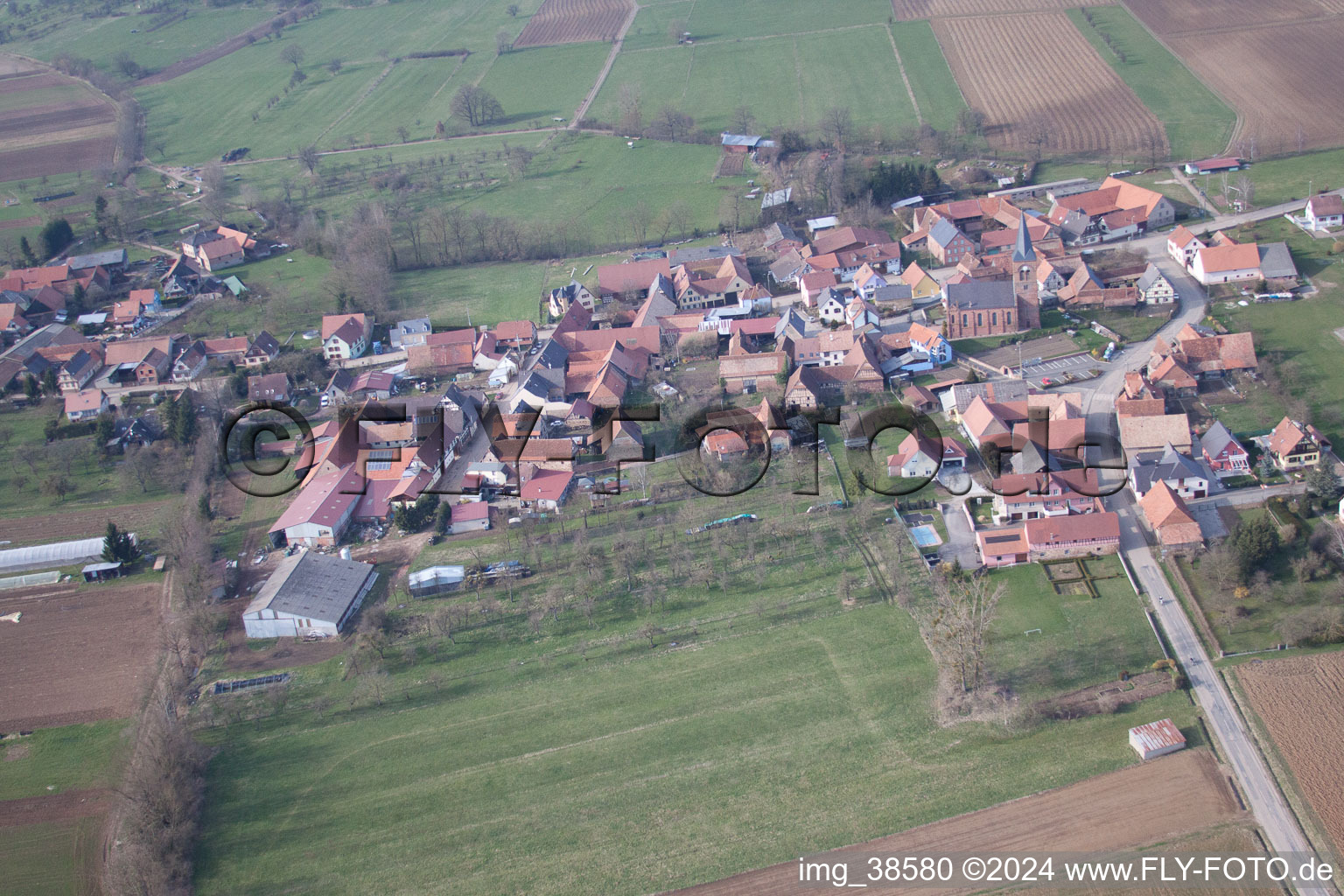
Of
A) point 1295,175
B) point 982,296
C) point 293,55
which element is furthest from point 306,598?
point 293,55

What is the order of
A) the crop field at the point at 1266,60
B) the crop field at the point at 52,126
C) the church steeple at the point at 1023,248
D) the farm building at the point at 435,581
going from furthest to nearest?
the crop field at the point at 52,126
the crop field at the point at 1266,60
the church steeple at the point at 1023,248
the farm building at the point at 435,581

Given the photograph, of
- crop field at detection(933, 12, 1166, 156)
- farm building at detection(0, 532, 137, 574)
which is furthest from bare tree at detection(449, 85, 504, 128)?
farm building at detection(0, 532, 137, 574)

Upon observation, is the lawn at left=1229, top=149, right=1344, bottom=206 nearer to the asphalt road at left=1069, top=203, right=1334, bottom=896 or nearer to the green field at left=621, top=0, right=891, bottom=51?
the asphalt road at left=1069, top=203, right=1334, bottom=896

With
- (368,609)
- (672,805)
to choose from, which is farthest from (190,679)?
(672,805)

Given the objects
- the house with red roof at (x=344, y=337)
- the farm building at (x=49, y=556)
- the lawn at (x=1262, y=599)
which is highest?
the lawn at (x=1262, y=599)

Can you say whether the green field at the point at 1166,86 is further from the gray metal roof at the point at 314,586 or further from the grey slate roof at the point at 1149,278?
the gray metal roof at the point at 314,586

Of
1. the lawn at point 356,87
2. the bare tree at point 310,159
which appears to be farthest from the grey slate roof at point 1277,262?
the bare tree at point 310,159

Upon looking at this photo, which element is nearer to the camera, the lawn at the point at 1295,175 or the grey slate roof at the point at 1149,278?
the grey slate roof at the point at 1149,278

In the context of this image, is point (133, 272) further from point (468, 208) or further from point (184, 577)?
point (184, 577)
